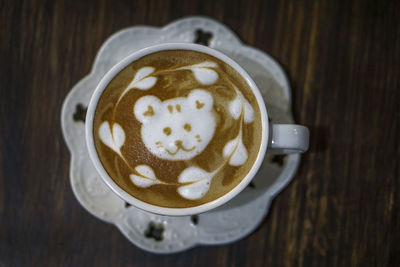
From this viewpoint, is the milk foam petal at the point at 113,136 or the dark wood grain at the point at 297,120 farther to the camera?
the dark wood grain at the point at 297,120

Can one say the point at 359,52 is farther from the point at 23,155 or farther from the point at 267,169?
the point at 23,155

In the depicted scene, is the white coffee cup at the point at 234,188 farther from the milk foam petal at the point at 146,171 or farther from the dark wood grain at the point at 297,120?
the dark wood grain at the point at 297,120

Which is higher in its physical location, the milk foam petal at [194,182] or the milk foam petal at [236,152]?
the milk foam petal at [236,152]

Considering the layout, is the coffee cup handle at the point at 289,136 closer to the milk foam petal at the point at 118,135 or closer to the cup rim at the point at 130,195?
the cup rim at the point at 130,195

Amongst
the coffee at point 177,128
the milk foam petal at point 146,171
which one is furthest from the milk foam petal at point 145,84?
the milk foam petal at point 146,171

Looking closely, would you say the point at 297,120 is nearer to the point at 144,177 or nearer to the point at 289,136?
the point at 289,136

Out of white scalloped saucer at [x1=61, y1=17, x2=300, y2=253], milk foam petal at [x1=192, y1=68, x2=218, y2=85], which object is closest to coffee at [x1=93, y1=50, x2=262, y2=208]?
milk foam petal at [x1=192, y1=68, x2=218, y2=85]
